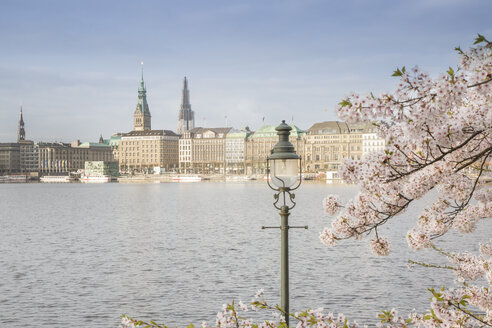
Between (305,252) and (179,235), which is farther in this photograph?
(179,235)

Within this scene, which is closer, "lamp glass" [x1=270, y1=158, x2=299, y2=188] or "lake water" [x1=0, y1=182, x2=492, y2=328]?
"lamp glass" [x1=270, y1=158, x2=299, y2=188]

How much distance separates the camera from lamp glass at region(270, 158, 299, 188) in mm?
9305

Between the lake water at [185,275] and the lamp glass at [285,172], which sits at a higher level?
the lamp glass at [285,172]

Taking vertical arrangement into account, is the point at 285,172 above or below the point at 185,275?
above

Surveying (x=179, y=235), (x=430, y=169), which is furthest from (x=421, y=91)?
(x=179, y=235)

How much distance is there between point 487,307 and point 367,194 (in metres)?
2.16

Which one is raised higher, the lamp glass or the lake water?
the lamp glass

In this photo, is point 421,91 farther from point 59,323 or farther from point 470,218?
point 59,323

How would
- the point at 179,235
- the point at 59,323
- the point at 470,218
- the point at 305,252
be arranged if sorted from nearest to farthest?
1. the point at 470,218
2. the point at 59,323
3. the point at 305,252
4. the point at 179,235

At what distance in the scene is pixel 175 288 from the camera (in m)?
26.1

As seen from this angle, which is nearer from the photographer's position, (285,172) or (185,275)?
(285,172)

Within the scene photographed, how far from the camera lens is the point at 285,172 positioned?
934cm

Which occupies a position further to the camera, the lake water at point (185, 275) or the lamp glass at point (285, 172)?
the lake water at point (185, 275)

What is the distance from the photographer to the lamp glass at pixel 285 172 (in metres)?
9.30
